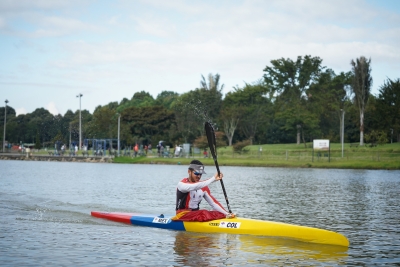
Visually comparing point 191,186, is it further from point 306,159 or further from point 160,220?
point 306,159

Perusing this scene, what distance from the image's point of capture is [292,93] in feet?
347

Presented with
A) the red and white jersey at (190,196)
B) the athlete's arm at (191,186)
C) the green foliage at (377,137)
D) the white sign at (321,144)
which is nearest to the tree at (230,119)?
the green foliage at (377,137)

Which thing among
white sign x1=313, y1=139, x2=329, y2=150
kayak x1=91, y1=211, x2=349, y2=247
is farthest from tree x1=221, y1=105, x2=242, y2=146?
kayak x1=91, y1=211, x2=349, y2=247

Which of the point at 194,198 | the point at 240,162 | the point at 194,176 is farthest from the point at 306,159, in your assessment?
the point at 194,176

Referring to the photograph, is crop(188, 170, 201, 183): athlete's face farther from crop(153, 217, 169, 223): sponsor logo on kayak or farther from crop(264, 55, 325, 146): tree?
crop(264, 55, 325, 146): tree

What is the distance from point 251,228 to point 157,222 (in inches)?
130

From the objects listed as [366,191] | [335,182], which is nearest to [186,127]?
[335,182]

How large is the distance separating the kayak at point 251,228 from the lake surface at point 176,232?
24 cm

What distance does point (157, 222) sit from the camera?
716 inches

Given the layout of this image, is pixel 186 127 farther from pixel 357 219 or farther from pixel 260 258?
pixel 260 258

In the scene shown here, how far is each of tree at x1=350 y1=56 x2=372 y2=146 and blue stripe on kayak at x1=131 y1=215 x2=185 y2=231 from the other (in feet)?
225

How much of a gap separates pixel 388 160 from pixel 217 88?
5386 cm

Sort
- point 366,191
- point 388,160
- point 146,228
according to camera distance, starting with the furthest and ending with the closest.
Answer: point 388,160
point 366,191
point 146,228

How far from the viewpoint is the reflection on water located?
13.5 meters
